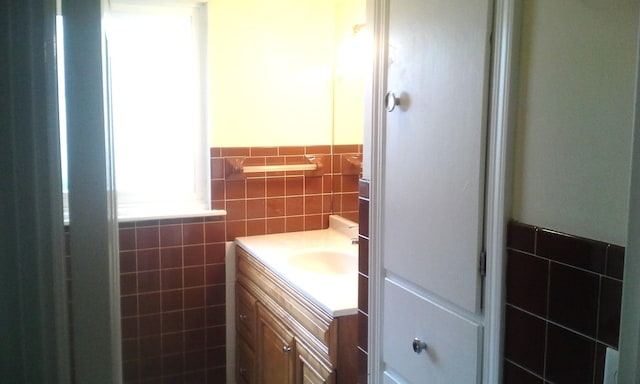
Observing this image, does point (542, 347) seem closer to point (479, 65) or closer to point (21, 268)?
point (479, 65)

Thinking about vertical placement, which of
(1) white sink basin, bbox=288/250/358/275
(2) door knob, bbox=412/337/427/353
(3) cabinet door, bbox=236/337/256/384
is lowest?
(3) cabinet door, bbox=236/337/256/384

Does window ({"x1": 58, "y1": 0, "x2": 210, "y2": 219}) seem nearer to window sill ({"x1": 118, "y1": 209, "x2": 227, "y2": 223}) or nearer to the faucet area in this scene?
window sill ({"x1": 118, "y1": 209, "x2": 227, "y2": 223})

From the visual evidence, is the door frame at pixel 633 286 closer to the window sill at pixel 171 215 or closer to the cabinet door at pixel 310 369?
the cabinet door at pixel 310 369

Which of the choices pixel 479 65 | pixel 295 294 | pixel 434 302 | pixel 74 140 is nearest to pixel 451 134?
pixel 479 65

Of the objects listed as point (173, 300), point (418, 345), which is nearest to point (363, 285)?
point (418, 345)

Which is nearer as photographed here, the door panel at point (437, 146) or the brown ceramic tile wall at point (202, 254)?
the door panel at point (437, 146)

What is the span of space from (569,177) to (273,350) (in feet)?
5.47

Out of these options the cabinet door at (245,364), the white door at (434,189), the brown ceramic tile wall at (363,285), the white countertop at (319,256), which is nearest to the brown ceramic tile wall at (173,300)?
the cabinet door at (245,364)

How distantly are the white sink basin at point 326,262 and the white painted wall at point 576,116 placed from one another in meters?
1.47

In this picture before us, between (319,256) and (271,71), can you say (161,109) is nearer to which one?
(271,71)

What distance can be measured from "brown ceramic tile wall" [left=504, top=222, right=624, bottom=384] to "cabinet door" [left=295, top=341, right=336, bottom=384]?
85cm

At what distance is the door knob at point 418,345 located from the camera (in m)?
1.29

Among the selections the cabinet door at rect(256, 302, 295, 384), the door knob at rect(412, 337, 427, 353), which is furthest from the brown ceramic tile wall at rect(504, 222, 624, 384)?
the cabinet door at rect(256, 302, 295, 384)

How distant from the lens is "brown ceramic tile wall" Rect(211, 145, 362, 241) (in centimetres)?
276
